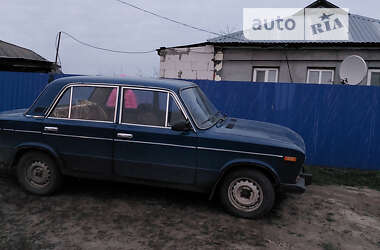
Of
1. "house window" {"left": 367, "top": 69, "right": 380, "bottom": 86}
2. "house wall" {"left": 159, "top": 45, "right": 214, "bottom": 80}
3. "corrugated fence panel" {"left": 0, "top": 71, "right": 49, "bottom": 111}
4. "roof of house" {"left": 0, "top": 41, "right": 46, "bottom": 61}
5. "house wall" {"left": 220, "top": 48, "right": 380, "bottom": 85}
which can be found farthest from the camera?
"roof of house" {"left": 0, "top": 41, "right": 46, "bottom": 61}

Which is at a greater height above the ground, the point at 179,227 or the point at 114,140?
the point at 114,140

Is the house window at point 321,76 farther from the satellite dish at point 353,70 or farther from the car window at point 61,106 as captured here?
the car window at point 61,106

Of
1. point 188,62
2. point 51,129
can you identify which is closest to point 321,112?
point 51,129

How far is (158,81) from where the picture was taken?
14.3ft

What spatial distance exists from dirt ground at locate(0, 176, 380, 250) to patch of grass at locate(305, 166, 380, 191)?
2.85 ft

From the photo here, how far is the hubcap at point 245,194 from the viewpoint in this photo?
3.96 meters

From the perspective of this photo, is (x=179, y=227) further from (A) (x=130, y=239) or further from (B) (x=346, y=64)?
(B) (x=346, y=64)

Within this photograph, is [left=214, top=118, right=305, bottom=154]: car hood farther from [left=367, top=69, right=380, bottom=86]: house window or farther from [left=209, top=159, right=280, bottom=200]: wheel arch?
[left=367, top=69, right=380, bottom=86]: house window

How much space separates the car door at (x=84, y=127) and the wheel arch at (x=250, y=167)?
1.52 m

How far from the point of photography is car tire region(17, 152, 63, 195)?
14.5 ft

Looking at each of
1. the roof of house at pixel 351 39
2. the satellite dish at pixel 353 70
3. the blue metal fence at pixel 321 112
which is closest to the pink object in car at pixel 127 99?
the blue metal fence at pixel 321 112

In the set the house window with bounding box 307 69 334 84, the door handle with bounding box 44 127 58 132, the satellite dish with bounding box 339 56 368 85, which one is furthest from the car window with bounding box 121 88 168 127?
the house window with bounding box 307 69 334 84

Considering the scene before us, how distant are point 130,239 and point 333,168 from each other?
5237mm

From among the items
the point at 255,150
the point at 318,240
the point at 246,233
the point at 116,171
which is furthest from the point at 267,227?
the point at 116,171
